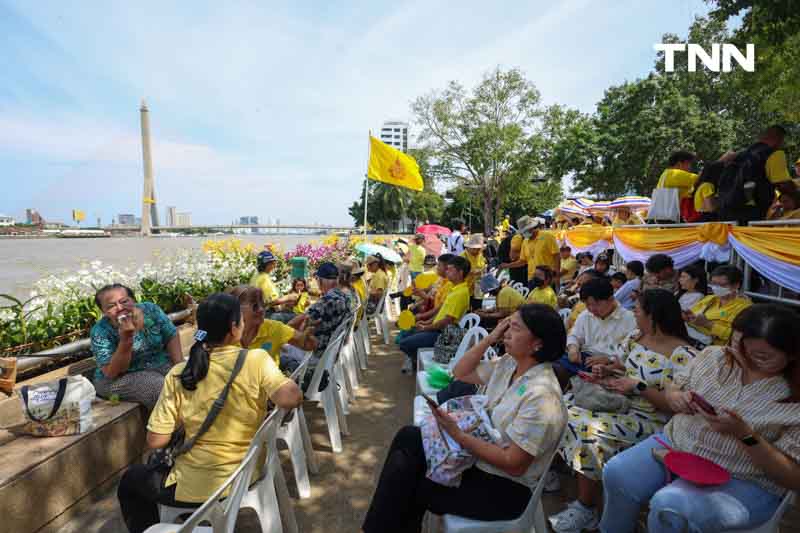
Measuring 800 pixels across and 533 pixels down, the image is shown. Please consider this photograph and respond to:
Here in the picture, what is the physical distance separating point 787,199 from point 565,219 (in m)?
13.2

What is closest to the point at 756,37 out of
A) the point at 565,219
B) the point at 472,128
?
the point at 565,219

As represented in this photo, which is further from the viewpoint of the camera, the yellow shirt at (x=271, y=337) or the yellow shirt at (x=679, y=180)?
the yellow shirt at (x=679, y=180)

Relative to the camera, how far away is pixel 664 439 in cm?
201

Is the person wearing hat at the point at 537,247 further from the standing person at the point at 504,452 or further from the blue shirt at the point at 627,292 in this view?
the standing person at the point at 504,452

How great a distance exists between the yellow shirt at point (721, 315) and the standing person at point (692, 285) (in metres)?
0.28

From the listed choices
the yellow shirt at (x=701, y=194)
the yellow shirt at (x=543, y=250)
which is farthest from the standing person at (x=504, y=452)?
the yellow shirt at (x=701, y=194)

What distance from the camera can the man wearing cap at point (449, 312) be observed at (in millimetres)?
3855

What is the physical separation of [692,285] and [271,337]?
3852 millimetres

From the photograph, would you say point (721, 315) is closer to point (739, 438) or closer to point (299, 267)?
point (739, 438)

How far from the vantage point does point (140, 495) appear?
6.11ft

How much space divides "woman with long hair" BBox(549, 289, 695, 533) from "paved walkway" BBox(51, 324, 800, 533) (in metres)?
0.30

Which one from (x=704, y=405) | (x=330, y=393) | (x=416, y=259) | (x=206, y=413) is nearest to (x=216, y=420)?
(x=206, y=413)

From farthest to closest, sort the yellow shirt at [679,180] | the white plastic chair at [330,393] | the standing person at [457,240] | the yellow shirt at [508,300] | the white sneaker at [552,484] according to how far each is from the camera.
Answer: the standing person at [457,240], the yellow shirt at [679,180], the yellow shirt at [508,300], the white plastic chair at [330,393], the white sneaker at [552,484]

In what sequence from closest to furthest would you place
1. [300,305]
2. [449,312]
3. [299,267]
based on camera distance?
[449,312]
[300,305]
[299,267]
